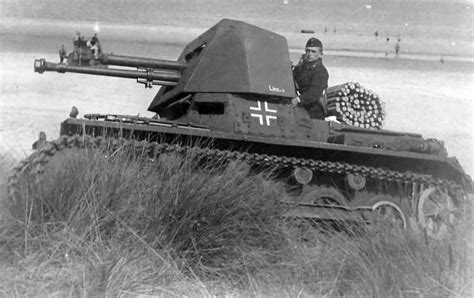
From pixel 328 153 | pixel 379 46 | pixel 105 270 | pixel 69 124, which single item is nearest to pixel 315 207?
pixel 328 153

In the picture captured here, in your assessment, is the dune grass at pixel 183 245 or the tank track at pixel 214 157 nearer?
the dune grass at pixel 183 245

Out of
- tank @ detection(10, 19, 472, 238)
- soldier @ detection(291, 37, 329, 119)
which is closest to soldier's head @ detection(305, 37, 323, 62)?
soldier @ detection(291, 37, 329, 119)

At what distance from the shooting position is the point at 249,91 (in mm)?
8547

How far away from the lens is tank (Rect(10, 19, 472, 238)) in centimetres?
815

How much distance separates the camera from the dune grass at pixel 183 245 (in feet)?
16.6

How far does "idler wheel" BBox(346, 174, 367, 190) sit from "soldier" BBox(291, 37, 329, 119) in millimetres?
1124

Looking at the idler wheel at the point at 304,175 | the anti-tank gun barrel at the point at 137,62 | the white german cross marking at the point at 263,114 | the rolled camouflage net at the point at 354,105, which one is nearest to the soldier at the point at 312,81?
the rolled camouflage net at the point at 354,105

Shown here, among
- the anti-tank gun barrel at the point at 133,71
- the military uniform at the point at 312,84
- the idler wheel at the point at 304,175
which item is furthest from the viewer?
the military uniform at the point at 312,84

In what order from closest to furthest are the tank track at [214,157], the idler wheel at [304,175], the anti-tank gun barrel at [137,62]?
the tank track at [214,157] < the idler wheel at [304,175] < the anti-tank gun barrel at [137,62]

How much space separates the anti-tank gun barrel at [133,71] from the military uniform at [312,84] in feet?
4.91

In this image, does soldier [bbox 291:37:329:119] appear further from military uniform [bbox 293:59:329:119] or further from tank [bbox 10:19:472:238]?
tank [bbox 10:19:472:238]

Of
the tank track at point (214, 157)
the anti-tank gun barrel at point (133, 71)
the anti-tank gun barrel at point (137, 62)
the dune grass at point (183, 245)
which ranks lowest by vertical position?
the dune grass at point (183, 245)

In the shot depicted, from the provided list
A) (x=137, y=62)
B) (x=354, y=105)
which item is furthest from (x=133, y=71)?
(x=354, y=105)

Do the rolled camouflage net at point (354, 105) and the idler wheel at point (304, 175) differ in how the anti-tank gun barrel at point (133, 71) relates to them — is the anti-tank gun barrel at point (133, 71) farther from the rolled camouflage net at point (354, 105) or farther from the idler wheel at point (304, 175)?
the rolled camouflage net at point (354, 105)
